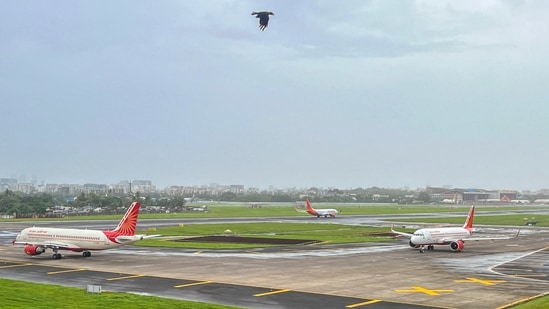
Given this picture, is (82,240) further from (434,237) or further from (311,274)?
(434,237)

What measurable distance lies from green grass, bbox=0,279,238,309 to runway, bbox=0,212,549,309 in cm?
368

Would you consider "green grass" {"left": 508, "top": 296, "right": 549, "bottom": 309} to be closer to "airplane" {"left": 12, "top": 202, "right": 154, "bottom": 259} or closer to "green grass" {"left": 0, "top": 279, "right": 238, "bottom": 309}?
"green grass" {"left": 0, "top": 279, "right": 238, "bottom": 309}

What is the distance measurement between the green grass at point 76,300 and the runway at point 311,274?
3.68 metres

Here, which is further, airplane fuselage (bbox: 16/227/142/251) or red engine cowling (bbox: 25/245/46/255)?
airplane fuselage (bbox: 16/227/142/251)

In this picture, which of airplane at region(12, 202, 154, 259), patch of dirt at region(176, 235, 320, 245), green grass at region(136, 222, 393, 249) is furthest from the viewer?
patch of dirt at region(176, 235, 320, 245)

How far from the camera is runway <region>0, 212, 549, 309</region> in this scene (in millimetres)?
48562

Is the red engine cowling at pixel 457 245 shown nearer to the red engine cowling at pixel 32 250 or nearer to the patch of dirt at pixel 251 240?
the patch of dirt at pixel 251 240

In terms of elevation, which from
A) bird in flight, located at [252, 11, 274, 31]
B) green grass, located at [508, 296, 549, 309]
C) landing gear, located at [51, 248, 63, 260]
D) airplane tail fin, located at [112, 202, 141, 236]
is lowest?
green grass, located at [508, 296, 549, 309]

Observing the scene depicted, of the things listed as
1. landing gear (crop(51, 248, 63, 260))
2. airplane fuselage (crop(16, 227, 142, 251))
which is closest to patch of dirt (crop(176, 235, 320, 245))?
airplane fuselage (crop(16, 227, 142, 251))

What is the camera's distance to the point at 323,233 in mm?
126375

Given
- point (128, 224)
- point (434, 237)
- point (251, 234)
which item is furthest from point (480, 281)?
point (251, 234)

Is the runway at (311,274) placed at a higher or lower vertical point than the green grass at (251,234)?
lower

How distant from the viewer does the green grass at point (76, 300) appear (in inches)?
1575

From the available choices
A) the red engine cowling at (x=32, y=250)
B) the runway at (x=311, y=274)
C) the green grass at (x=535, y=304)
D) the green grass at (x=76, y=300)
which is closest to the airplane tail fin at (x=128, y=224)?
the runway at (x=311, y=274)
